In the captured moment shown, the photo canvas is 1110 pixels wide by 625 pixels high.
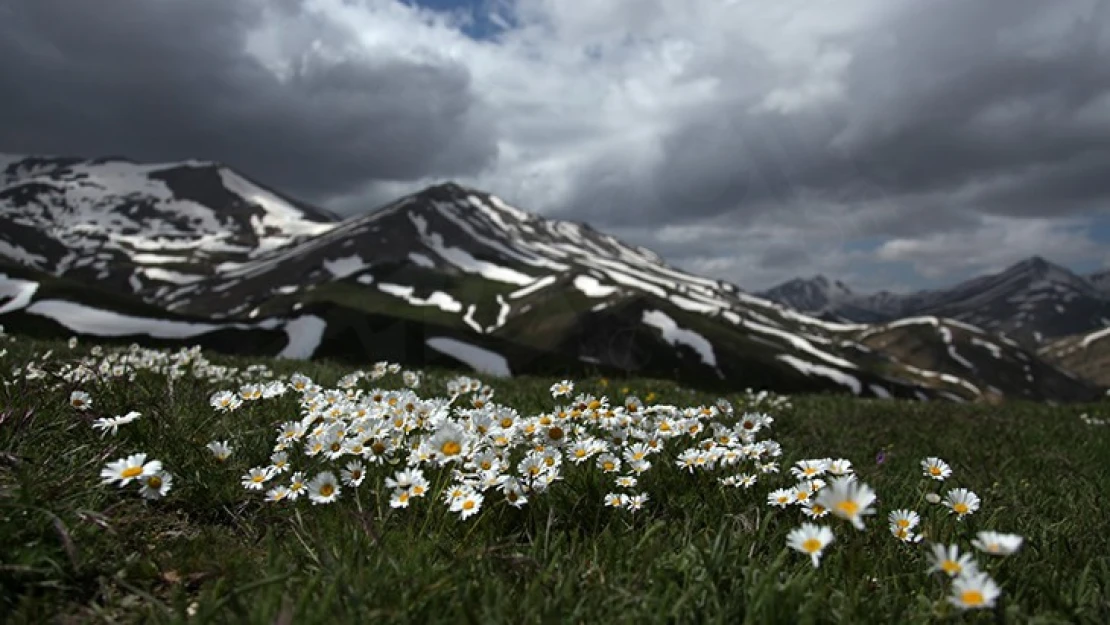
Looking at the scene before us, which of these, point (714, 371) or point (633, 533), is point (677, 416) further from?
point (714, 371)

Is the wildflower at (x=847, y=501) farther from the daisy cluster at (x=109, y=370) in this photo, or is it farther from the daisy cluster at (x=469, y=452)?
the daisy cluster at (x=109, y=370)

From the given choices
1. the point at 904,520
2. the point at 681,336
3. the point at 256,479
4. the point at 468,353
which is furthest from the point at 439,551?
the point at 681,336

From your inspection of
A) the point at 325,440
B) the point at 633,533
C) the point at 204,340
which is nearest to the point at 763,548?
the point at 633,533

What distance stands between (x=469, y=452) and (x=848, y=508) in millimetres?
2413

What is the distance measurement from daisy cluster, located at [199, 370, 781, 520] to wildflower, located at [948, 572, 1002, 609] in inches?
78.4

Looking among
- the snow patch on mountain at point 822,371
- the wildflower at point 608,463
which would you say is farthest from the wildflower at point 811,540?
the snow patch on mountain at point 822,371

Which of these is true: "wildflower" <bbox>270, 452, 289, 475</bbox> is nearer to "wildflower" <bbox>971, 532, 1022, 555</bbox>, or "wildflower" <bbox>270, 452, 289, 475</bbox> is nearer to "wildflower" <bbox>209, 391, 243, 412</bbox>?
"wildflower" <bbox>209, 391, 243, 412</bbox>

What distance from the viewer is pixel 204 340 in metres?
91.1

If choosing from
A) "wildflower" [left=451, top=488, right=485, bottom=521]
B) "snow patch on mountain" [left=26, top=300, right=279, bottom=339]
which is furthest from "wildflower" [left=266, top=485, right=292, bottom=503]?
"snow patch on mountain" [left=26, top=300, right=279, bottom=339]

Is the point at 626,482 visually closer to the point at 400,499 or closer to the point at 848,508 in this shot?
the point at 400,499

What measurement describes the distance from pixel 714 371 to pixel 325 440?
170 metres

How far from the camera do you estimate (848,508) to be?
2.69 metres

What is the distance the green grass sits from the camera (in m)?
2.90

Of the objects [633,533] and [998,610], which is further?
[633,533]
